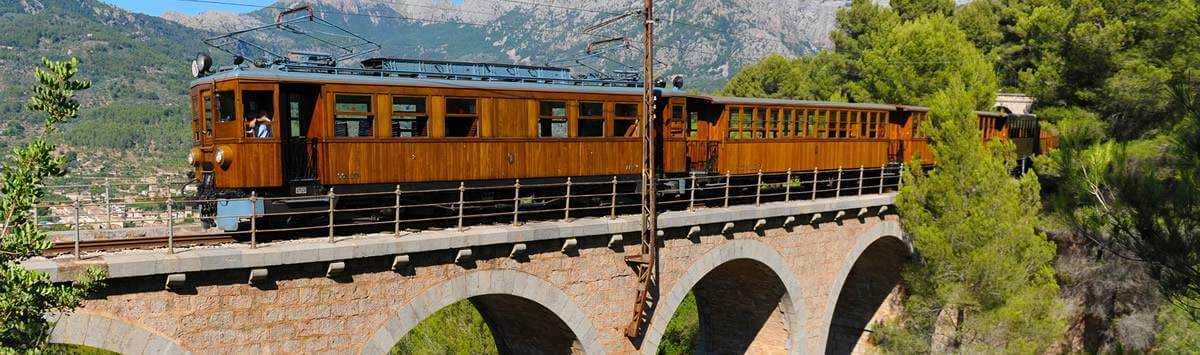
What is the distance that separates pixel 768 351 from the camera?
2025cm

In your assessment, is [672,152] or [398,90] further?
[672,152]

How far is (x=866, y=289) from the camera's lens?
25.4m

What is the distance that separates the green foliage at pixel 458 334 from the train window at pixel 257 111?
56.1 ft

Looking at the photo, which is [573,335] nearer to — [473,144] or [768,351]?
[473,144]

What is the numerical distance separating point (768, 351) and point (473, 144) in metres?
10.4

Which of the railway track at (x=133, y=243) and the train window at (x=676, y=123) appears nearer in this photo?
the railway track at (x=133, y=243)

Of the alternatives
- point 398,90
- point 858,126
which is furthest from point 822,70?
point 398,90

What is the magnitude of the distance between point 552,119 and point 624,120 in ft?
6.38

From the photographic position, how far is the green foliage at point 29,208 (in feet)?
21.0

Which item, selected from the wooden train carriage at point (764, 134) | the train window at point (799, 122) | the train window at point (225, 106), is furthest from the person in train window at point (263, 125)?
the train window at point (799, 122)

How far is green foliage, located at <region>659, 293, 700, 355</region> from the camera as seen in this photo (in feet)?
118

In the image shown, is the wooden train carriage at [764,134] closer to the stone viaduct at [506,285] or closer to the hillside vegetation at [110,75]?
the stone viaduct at [506,285]

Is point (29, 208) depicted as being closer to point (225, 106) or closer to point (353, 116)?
point (225, 106)

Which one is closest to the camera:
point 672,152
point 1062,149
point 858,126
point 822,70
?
point 1062,149
